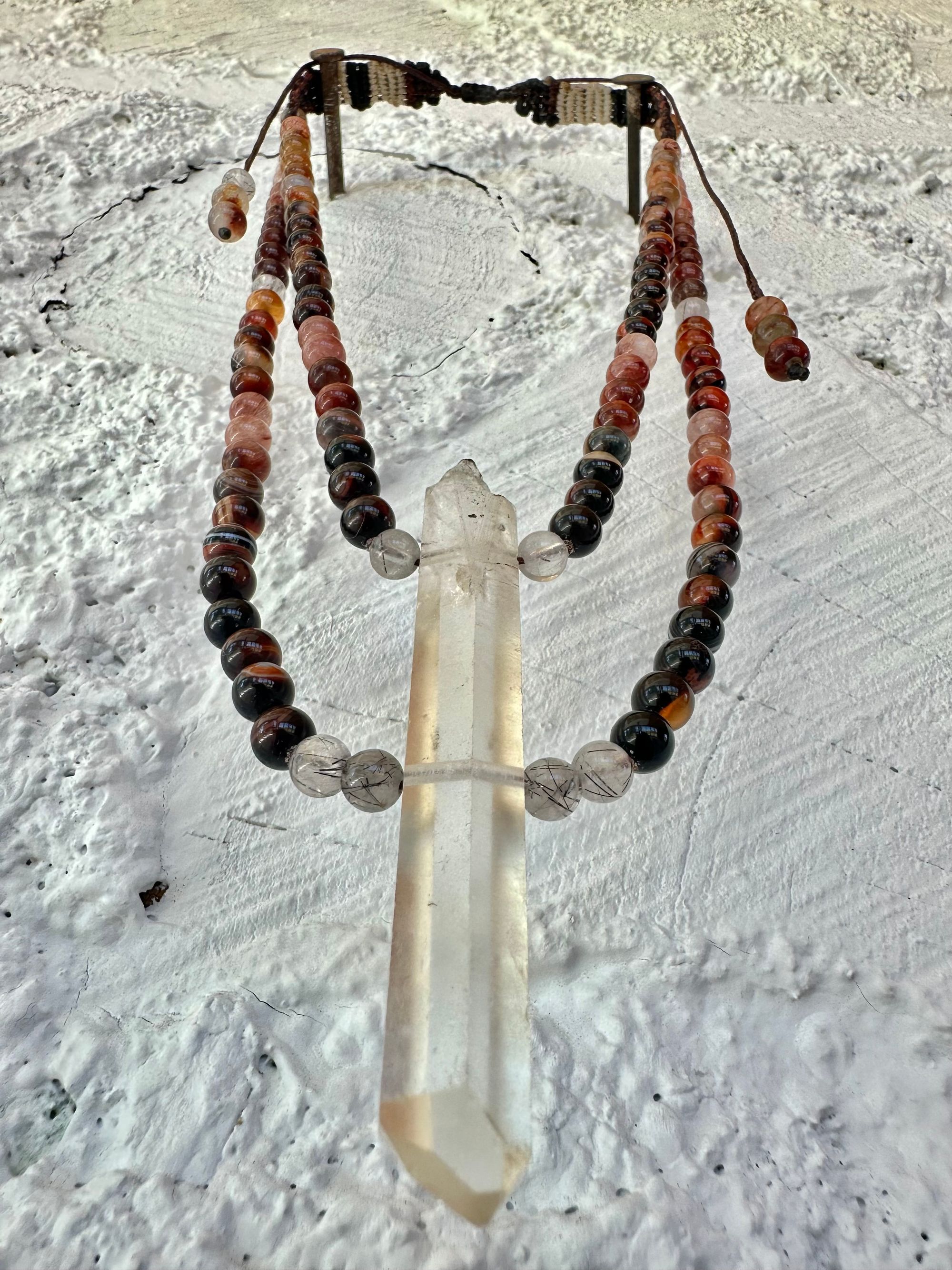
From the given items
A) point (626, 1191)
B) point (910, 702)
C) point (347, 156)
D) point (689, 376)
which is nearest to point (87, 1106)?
point (626, 1191)

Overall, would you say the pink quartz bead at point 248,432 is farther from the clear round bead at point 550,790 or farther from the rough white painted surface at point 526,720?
the clear round bead at point 550,790

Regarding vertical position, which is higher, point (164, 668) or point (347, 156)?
point (347, 156)

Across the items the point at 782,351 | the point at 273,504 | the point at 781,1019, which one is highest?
the point at 782,351

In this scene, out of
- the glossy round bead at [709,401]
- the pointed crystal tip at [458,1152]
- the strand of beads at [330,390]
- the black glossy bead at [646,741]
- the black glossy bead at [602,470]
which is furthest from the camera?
the glossy round bead at [709,401]

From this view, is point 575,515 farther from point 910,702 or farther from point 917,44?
point 917,44

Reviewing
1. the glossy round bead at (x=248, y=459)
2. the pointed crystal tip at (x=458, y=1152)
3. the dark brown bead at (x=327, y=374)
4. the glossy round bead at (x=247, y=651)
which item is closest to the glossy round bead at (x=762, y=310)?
the dark brown bead at (x=327, y=374)

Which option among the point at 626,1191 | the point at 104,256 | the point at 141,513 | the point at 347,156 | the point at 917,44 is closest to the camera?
the point at 626,1191

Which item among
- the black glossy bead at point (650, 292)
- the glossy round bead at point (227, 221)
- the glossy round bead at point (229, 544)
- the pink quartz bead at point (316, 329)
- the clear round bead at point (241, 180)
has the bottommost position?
the glossy round bead at point (229, 544)
